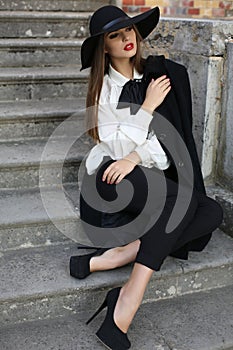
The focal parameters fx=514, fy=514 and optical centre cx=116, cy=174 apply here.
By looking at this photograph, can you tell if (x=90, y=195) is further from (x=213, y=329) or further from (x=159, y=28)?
(x=159, y=28)

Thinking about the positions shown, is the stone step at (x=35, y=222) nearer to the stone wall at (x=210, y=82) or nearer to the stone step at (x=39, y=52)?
the stone wall at (x=210, y=82)

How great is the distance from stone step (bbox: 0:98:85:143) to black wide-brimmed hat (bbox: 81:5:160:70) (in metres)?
0.76

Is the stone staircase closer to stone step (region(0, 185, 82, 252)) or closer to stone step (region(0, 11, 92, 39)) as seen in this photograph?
stone step (region(0, 185, 82, 252))

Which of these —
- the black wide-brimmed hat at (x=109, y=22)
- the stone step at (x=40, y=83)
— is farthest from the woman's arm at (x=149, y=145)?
the stone step at (x=40, y=83)

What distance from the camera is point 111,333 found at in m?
1.89

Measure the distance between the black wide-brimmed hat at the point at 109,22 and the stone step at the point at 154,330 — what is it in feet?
3.38

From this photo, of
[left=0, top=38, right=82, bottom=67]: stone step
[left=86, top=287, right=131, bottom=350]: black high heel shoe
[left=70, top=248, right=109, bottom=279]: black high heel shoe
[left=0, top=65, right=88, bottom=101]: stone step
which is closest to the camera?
[left=86, top=287, right=131, bottom=350]: black high heel shoe

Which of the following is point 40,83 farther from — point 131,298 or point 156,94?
point 131,298

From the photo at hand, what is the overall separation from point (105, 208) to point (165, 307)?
1.61 feet

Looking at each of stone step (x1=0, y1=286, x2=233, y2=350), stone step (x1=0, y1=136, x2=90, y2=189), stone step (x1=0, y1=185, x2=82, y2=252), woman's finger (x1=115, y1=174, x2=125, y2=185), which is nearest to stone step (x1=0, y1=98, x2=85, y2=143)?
stone step (x1=0, y1=136, x2=90, y2=189)

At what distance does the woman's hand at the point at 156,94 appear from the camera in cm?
218

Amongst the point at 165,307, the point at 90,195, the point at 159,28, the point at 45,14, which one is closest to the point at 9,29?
→ the point at 45,14

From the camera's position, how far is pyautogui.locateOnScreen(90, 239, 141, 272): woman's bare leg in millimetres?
2119

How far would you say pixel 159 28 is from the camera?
2.71m
